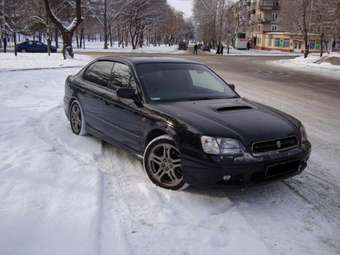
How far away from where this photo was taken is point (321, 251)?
3.42m

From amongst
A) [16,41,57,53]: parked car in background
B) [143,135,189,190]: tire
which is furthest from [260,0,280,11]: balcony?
[143,135,189,190]: tire

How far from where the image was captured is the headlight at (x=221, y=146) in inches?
161

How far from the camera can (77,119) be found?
265 inches

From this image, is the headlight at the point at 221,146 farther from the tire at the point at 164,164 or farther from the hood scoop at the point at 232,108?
the hood scoop at the point at 232,108

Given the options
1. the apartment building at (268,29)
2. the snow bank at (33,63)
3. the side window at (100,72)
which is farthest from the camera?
the apartment building at (268,29)

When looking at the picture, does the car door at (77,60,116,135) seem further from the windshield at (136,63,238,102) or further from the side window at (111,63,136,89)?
the windshield at (136,63,238,102)

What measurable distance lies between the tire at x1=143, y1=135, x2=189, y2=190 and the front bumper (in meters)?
0.21

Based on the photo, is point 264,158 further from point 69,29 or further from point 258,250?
point 69,29

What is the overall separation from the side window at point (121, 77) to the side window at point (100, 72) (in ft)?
0.58

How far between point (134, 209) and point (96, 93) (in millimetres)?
2435

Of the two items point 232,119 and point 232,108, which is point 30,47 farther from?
point 232,119

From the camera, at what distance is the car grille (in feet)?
13.6

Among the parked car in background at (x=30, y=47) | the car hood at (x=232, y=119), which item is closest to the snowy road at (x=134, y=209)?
the car hood at (x=232, y=119)

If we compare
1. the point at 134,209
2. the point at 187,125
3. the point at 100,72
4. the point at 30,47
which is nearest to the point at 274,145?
the point at 187,125
